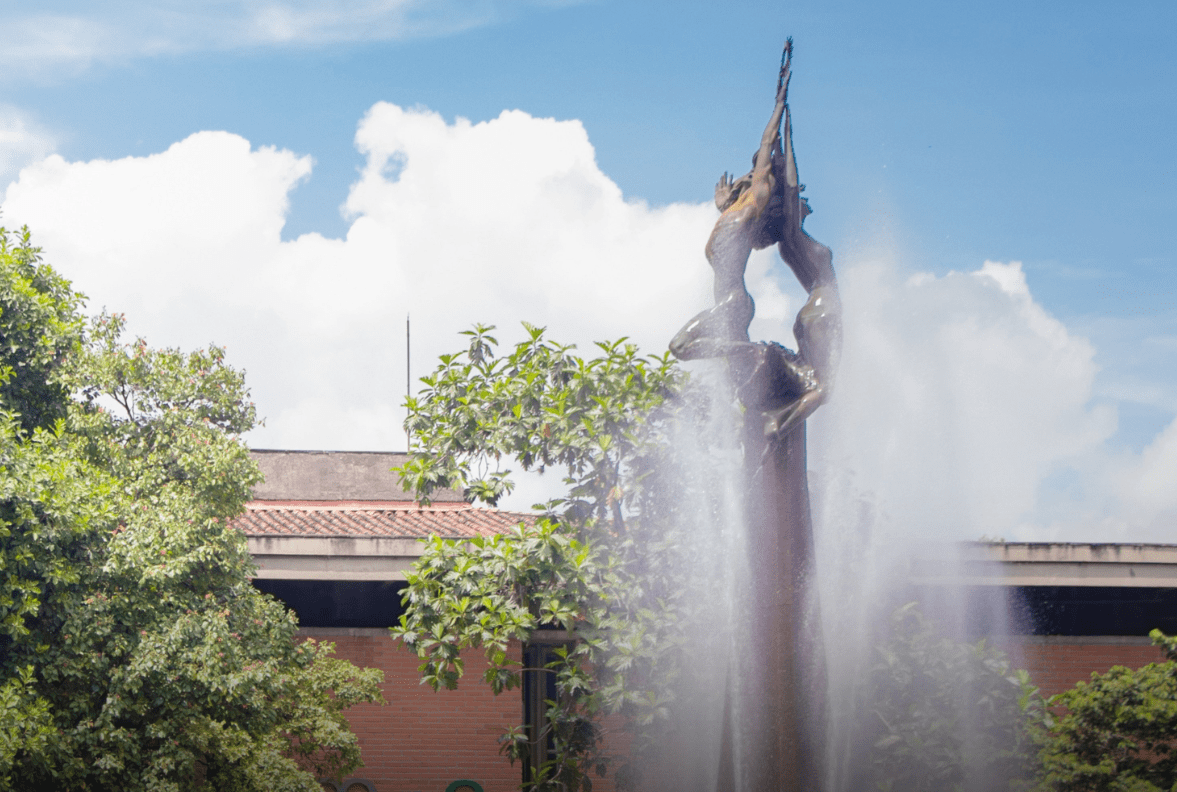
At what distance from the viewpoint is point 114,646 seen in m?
7.70

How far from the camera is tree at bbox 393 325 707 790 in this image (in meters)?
7.86

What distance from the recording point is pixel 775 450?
6.56 metres

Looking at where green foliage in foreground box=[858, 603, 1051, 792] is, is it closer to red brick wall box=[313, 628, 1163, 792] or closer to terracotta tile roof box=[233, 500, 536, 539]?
red brick wall box=[313, 628, 1163, 792]

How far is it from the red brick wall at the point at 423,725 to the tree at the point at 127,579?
8.70ft

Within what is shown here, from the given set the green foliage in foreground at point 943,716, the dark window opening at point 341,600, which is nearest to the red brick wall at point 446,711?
the dark window opening at point 341,600

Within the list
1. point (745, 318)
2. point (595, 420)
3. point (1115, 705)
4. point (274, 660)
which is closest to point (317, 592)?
point (274, 660)

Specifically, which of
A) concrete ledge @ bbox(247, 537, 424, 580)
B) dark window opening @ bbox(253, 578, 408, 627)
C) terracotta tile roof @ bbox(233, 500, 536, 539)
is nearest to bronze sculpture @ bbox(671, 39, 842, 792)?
concrete ledge @ bbox(247, 537, 424, 580)

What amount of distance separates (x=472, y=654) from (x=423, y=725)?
996mm

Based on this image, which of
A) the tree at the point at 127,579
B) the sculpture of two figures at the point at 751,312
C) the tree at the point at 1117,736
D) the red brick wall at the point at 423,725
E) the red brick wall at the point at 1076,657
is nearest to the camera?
the sculpture of two figures at the point at 751,312

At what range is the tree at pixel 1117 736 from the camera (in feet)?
27.9

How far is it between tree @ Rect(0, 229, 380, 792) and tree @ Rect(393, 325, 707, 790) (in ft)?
4.68

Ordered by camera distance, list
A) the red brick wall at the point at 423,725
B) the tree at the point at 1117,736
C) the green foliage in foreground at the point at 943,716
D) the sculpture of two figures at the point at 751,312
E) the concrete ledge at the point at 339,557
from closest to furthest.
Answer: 1. the sculpture of two figures at the point at 751,312
2. the green foliage in foreground at the point at 943,716
3. the tree at the point at 1117,736
4. the concrete ledge at the point at 339,557
5. the red brick wall at the point at 423,725

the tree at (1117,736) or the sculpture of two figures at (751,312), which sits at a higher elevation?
the sculpture of two figures at (751,312)

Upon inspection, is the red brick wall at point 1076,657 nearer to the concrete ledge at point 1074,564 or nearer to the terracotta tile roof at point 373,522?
the concrete ledge at point 1074,564
